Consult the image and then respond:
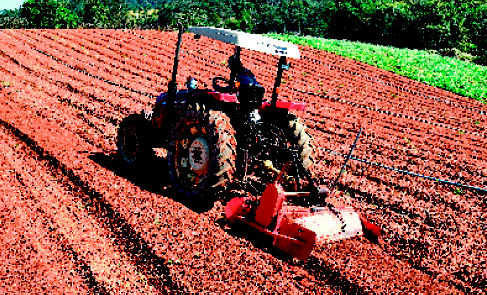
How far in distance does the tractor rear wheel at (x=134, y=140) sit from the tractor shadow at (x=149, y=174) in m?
0.11

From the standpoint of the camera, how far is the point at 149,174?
606cm

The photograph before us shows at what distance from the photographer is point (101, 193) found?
5.16 m

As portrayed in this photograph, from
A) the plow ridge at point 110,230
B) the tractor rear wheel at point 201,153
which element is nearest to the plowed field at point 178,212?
the plow ridge at point 110,230

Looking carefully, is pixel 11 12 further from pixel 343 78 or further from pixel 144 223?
pixel 144 223

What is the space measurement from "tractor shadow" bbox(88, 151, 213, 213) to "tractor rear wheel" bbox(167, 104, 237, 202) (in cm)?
14

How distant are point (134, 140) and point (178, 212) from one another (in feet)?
5.87

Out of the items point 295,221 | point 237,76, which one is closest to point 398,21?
point 237,76

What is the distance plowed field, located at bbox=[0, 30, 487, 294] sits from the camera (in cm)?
378

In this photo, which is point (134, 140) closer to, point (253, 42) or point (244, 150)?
point (244, 150)

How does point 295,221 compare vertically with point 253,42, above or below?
below

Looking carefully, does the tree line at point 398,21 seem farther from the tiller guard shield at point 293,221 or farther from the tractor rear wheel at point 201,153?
the tiller guard shield at point 293,221

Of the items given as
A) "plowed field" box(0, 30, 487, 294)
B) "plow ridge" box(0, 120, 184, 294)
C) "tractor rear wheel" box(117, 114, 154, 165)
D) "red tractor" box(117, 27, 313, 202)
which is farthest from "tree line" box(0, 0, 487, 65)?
"red tractor" box(117, 27, 313, 202)

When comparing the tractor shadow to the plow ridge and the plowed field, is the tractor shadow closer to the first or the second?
the plowed field

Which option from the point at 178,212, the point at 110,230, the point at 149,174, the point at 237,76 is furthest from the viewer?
the point at 149,174
